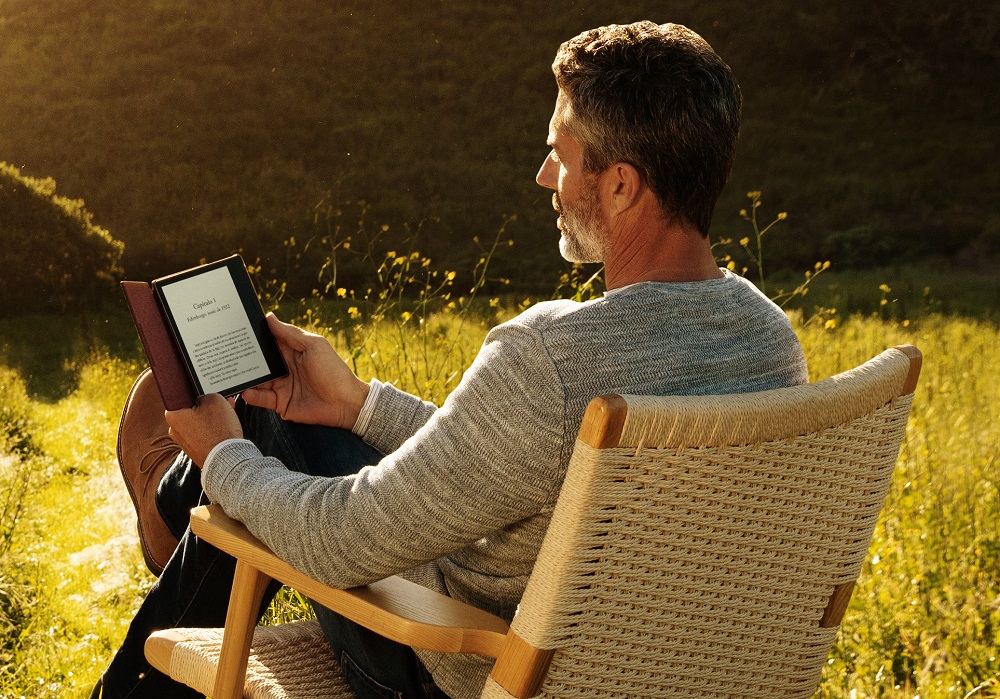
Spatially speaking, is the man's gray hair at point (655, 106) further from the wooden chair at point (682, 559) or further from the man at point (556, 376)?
the wooden chair at point (682, 559)

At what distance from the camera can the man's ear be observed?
1.36m

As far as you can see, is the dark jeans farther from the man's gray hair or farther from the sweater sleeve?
the man's gray hair

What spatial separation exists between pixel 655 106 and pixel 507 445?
0.47 m

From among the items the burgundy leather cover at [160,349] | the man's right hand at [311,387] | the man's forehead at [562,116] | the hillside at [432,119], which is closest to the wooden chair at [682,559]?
the burgundy leather cover at [160,349]

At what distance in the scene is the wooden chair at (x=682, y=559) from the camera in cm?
110

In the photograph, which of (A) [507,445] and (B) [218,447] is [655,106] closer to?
(A) [507,445]

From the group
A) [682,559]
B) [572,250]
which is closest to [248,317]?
[572,250]

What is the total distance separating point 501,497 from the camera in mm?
1222

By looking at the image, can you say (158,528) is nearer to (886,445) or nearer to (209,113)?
(886,445)

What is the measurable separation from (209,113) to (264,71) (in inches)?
63.2

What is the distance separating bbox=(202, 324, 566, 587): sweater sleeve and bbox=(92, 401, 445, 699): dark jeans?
223 mm

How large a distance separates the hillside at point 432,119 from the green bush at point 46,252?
144 inches

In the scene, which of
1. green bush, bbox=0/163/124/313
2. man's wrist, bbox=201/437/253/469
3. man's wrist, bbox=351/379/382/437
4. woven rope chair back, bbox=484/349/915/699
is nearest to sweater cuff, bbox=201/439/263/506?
man's wrist, bbox=201/437/253/469

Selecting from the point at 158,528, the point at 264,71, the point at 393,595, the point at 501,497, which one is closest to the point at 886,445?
the point at 501,497
